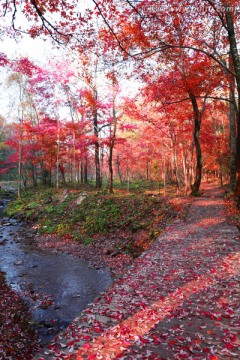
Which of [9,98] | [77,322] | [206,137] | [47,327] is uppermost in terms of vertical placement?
[9,98]

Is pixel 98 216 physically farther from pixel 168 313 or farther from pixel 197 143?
pixel 168 313

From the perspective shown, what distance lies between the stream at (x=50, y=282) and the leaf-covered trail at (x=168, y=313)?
1768 millimetres

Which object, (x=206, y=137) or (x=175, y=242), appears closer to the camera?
(x=175, y=242)

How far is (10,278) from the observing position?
28.1ft

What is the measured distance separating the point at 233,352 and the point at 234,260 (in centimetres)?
353

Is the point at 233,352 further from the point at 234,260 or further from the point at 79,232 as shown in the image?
the point at 79,232

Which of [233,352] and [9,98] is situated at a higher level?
[9,98]

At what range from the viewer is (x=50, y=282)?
27.1ft

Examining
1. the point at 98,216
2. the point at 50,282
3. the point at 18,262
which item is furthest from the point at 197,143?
the point at 18,262

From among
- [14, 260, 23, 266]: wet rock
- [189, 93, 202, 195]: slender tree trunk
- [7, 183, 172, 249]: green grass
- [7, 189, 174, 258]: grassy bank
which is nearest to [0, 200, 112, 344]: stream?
[14, 260, 23, 266]: wet rock

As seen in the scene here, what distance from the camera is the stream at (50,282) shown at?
6.27 meters

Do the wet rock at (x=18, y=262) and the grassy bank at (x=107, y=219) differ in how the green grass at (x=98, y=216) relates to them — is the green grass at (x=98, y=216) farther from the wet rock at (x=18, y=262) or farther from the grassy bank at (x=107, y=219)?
the wet rock at (x=18, y=262)

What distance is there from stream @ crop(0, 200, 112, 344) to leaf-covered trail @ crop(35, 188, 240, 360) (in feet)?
5.80

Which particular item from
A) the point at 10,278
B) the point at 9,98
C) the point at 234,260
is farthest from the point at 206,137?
the point at 10,278
